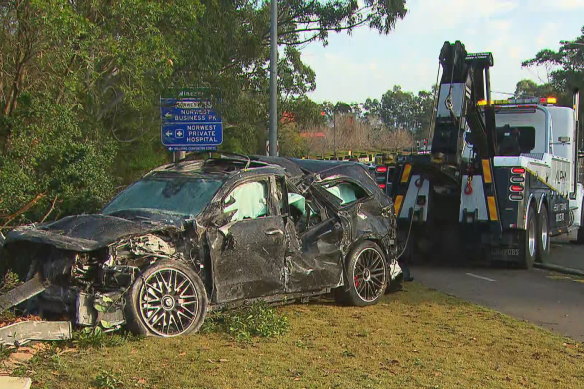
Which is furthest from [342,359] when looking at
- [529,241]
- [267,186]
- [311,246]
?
[529,241]

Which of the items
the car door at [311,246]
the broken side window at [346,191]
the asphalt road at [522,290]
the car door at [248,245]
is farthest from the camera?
the broken side window at [346,191]

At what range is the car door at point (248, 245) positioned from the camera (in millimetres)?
7363

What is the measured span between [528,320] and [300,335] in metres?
2.98

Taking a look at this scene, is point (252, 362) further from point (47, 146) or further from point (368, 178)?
point (47, 146)

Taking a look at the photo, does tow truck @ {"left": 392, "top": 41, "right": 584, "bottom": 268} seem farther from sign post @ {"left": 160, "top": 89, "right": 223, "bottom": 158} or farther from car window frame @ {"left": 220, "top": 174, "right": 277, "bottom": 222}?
sign post @ {"left": 160, "top": 89, "right": 223, "bottom": 158}

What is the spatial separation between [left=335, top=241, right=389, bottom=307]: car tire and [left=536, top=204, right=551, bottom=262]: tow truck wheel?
202 inches

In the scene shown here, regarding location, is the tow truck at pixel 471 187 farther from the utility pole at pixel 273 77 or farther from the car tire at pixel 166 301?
the car tire at pixel 166 301

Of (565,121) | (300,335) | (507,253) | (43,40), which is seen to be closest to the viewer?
(300,335)

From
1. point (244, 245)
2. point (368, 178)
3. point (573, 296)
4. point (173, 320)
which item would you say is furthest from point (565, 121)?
point (173, 320)

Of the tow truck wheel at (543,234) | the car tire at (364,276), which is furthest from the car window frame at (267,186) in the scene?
the tow truck wheel at (543,234)

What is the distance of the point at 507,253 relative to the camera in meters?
12.6

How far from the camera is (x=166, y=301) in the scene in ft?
22.4

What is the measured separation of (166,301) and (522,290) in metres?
5.94

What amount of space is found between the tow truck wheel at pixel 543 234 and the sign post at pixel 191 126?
9.03 meters
